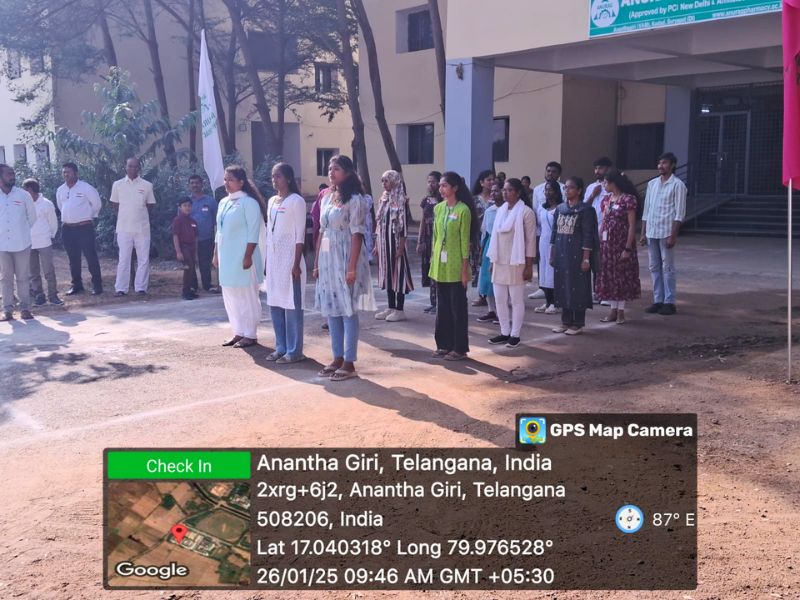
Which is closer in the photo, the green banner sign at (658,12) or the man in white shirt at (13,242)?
the man in white shirt at (13,242)

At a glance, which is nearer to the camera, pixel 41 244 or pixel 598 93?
pixel 41 244

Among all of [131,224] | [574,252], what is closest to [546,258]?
[574,252]

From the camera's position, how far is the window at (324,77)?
3049 cm

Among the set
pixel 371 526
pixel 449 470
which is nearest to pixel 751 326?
pixel 449 470

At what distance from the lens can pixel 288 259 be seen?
7.26 m

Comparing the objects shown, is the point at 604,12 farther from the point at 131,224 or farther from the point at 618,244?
the point at 131,224

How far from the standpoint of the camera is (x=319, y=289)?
22.2 feet

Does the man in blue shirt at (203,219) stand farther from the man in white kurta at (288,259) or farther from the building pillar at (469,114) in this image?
the building pillar at (469,114)

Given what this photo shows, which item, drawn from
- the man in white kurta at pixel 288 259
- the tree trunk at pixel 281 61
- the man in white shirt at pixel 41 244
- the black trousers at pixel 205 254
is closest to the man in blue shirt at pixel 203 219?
the black trousers at pixel 205 254

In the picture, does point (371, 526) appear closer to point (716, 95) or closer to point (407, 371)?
point (407, 371)

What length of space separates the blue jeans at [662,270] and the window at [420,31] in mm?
16707

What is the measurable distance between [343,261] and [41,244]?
6.23 meters

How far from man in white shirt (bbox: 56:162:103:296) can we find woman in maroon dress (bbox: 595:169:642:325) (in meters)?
7.33

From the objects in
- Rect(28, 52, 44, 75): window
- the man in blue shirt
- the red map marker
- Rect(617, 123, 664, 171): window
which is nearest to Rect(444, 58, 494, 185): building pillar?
the man in blue shirt
